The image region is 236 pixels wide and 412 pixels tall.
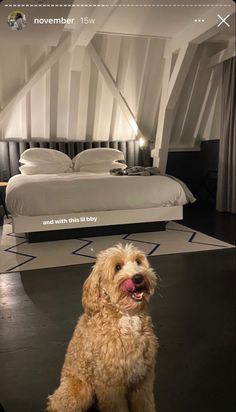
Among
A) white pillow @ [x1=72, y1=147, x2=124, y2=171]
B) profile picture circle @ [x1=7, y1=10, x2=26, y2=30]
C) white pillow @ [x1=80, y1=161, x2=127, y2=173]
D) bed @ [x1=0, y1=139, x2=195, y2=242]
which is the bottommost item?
bed @ [x1=0, y1=139, x2=195, y2=242]

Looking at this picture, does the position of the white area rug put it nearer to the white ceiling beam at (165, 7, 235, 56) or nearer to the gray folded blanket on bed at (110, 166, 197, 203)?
the gray folded blanket on bed at (110, 166, 197, 203)

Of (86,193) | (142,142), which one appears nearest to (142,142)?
(142,142)

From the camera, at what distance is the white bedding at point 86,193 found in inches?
26.5

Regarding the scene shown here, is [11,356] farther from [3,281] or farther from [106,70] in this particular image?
[106,70]

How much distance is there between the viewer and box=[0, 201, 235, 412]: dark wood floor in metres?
0.74

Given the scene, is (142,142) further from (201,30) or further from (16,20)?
(16,20)

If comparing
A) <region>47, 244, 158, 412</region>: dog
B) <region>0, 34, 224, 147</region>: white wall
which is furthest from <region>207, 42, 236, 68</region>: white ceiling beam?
<region>47, 244, 158, 412</region>: dog

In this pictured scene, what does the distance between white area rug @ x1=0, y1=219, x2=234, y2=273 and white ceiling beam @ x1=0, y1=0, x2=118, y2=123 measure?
28cm

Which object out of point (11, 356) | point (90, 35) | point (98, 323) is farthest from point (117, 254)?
point (11, 356)

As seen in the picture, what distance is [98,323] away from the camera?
68 centimetres

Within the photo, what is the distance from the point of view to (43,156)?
0.70m

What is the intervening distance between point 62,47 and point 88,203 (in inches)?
13.2

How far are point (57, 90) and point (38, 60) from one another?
7 centimetres

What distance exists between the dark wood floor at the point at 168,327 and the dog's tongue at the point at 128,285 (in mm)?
165
